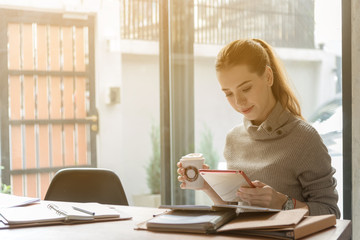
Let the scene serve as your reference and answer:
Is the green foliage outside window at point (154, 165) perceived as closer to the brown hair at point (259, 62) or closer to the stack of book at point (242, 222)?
the brown hair at point (259, 62)

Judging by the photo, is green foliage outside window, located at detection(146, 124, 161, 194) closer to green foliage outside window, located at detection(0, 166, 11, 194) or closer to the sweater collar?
green foliage outside window, located at detection(0, 166, 11, 194)

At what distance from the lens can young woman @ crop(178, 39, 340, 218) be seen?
1.75 metres

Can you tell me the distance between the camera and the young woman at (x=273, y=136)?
175 cm

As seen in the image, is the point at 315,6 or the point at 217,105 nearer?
the point at 315,6

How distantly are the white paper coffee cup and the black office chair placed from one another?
0.70 meters

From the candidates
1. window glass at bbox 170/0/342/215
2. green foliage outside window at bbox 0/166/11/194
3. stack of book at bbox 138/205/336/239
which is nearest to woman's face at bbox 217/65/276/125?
window glass at bbox 170/0/342/215

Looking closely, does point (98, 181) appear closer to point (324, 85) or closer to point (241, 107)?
point (241, 107)

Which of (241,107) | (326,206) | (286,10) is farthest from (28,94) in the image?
(326,206)

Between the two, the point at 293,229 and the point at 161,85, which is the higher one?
the point at 161,85

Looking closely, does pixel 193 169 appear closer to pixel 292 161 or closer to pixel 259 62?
pixel 292 161

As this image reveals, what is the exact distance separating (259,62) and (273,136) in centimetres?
28

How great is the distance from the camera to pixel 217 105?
11.3 ft

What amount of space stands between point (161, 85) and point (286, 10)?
3.56 feet
